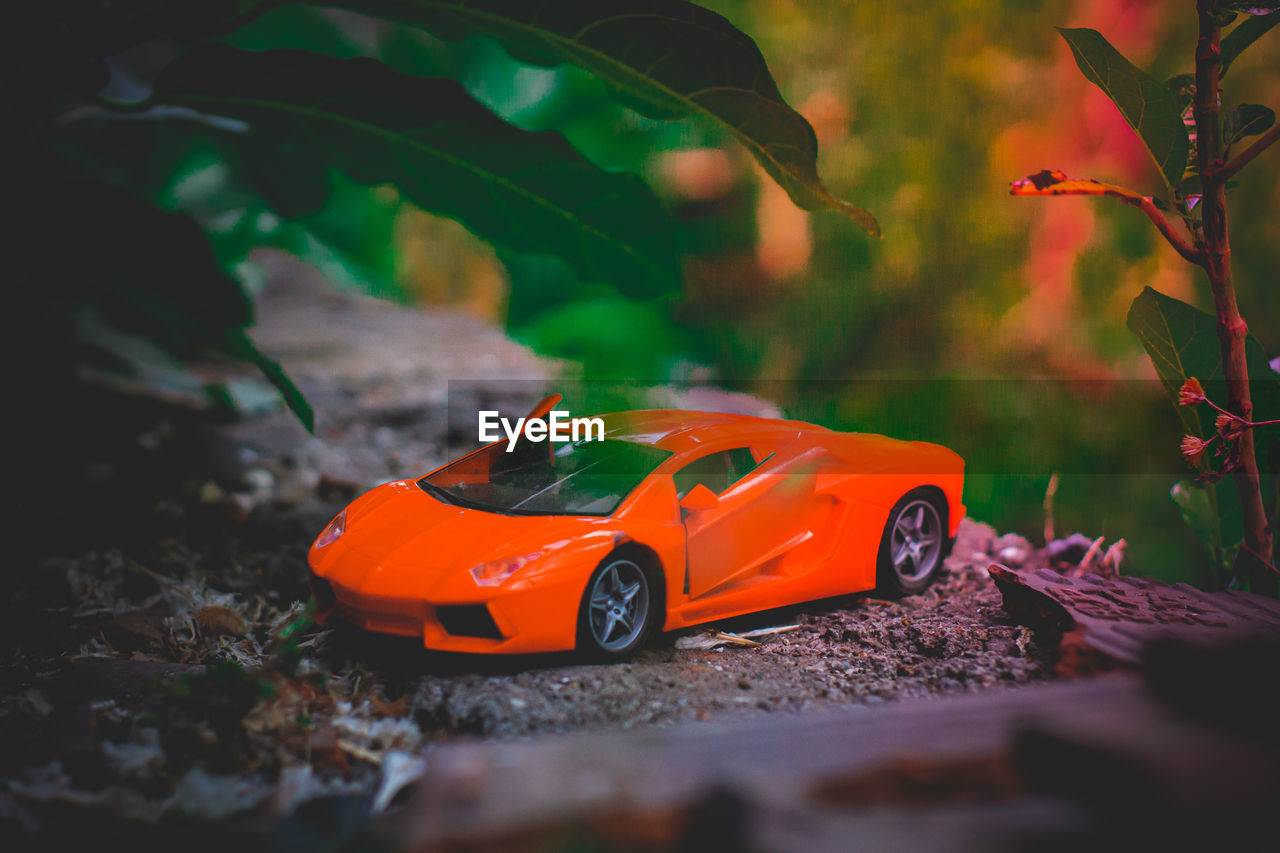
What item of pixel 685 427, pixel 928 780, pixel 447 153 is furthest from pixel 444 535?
pixel 928 780

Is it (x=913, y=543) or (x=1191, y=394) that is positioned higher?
(x=1191, y=394)

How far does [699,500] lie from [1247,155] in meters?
0.70

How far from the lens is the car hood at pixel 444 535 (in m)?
0.90

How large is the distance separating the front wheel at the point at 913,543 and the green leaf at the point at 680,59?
2.35 ft

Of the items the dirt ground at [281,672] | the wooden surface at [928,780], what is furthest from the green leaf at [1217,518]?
the wooden surface at [928,780]

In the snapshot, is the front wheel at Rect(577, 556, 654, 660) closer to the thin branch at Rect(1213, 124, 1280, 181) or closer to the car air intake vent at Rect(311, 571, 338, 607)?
the car air intake vent at Rect(311, 571, 338, 607)

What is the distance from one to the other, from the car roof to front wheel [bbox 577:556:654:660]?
0.59 feet

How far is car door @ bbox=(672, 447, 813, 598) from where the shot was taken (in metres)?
1.00

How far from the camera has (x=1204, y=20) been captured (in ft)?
2.76

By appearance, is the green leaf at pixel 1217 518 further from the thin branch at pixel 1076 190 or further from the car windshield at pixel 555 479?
the car windshield at pixel 555 479

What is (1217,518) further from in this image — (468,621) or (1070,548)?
(468,621)

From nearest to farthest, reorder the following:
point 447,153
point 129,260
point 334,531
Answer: point 129,260, point 447,153, point 334,531

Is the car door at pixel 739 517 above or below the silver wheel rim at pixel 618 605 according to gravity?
above

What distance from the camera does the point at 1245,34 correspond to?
84 centimetres
